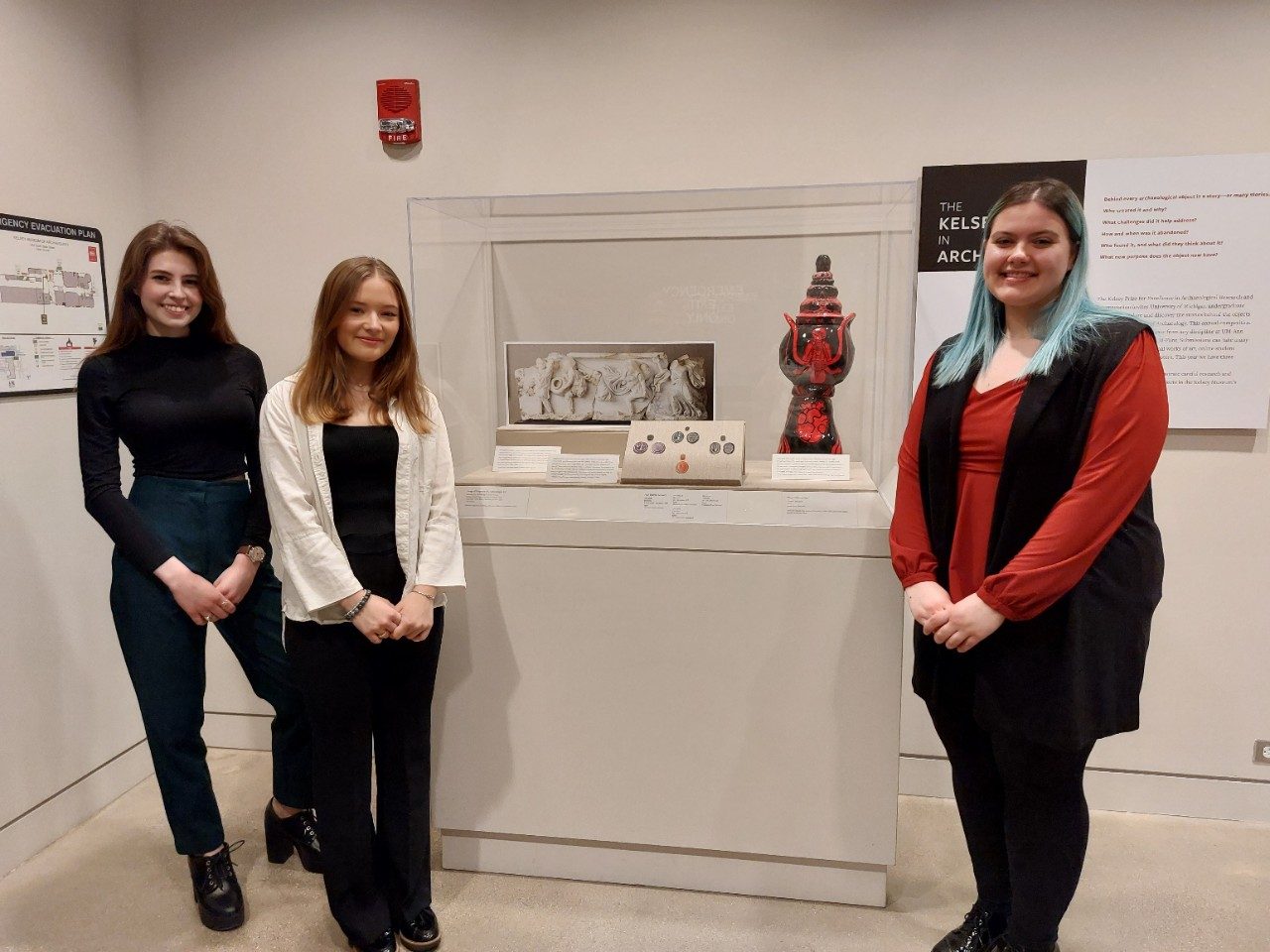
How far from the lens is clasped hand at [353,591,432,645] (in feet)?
5.13

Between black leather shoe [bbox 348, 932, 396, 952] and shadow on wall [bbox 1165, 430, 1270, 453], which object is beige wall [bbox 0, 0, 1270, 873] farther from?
black leather shoe [bbox 348, 932, 396, 952]

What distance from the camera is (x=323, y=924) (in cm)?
189

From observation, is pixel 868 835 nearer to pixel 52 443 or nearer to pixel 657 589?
pixel 657 589

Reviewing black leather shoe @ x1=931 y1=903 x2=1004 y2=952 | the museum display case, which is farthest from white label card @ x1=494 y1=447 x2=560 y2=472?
black leather shoe @ x1=931 y1=903 x2=1004 y2=952

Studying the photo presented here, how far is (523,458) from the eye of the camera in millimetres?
2100

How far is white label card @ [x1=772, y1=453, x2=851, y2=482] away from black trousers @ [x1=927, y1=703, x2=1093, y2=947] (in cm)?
55

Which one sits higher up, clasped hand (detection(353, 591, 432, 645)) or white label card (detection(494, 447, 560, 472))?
white label card (detection(494, 447, 560, 472))

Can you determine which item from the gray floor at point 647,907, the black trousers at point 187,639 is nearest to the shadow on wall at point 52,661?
the gray floor at point 647,907

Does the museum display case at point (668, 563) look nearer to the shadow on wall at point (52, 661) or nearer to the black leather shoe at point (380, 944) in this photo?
the black leather shoe at point (380, 944)

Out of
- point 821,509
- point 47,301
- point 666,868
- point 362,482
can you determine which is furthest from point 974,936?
point 47,301

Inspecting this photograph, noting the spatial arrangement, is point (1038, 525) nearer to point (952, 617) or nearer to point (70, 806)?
point (952, 617)

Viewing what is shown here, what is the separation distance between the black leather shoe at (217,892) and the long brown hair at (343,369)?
1095 millimetres

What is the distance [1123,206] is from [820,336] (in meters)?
0.86

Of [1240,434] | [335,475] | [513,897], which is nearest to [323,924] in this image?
[513,897]
